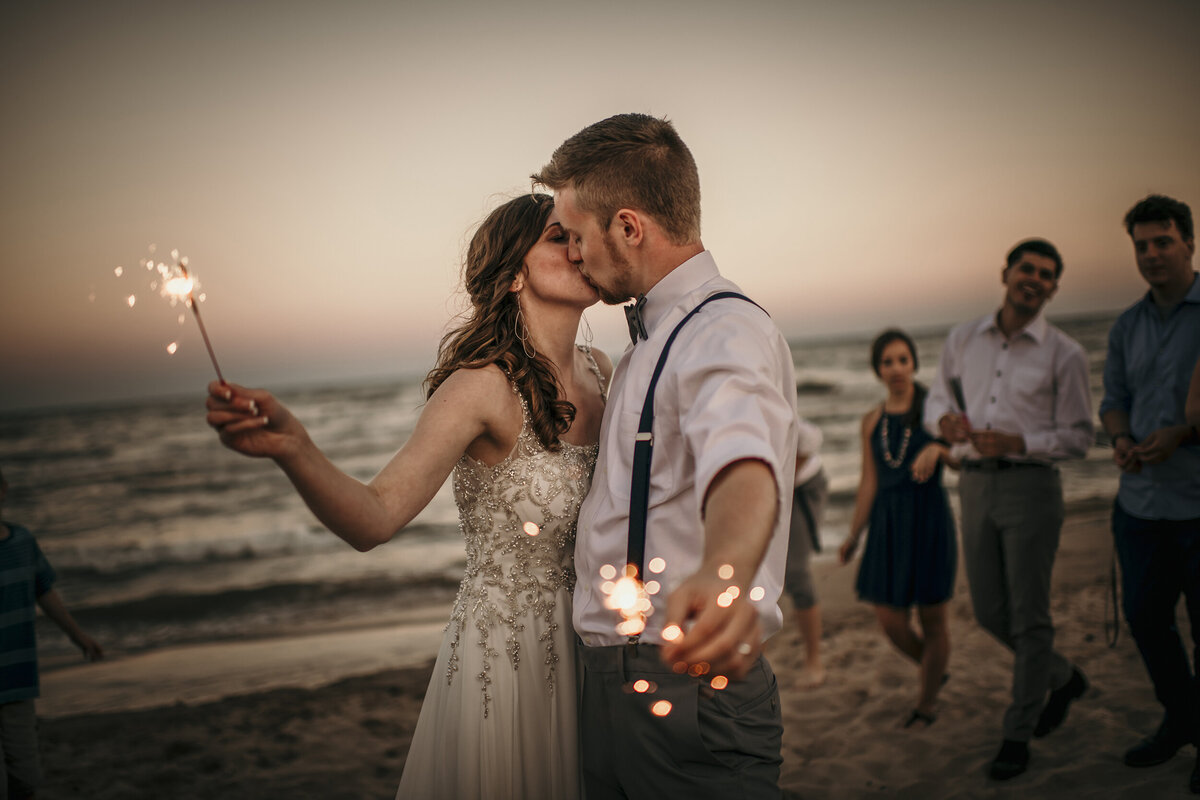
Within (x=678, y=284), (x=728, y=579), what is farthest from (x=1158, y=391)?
(x=728, y=579)

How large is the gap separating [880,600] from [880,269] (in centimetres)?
1058

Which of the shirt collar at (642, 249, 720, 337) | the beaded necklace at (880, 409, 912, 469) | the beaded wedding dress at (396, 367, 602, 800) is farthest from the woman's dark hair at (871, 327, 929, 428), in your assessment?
the shirt collar at (642, 249, 720, 337)

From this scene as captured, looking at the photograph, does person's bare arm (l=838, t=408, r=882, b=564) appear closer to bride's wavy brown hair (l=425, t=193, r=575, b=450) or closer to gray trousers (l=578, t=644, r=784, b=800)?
bride's wavy brown hair (l=425, t=193, r=575, b=450)

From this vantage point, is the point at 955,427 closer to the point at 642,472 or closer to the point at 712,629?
the point at 642,472

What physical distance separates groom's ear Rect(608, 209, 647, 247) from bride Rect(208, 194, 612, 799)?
57 cm

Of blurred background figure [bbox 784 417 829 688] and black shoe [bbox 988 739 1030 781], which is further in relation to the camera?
blurred background figure [bbox 784 417 829 688]

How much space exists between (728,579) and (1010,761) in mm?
3788

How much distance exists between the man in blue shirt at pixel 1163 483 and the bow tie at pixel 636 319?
9.30ft

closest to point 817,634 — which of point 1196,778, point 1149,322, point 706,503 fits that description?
point 1196,778

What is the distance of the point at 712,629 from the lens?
942 millimetres

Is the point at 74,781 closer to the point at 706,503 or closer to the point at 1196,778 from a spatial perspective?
the point at 706,503

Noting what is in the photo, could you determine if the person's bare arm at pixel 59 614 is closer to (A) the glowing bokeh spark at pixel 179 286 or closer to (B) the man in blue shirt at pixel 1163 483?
(A) the glowing bokeh spark at pixel 179 286

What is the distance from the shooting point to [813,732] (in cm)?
461

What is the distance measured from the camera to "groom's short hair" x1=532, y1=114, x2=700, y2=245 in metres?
1.65
